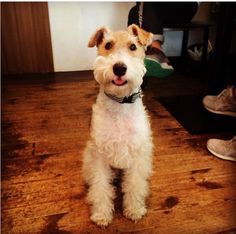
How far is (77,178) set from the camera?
148 centimetres

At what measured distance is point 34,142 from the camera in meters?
1.81

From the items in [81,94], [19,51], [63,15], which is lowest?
[81,94]

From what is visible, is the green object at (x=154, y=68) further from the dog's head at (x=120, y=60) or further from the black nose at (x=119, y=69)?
the black nose at (x=119, y=69)

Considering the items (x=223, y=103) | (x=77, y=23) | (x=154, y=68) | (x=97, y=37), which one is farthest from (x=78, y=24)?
(x=97, y=37)

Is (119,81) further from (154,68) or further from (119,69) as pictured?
(154,68)

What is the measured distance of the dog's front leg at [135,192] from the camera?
1.20 metres

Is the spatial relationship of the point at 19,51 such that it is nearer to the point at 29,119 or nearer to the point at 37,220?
the point at 29,119

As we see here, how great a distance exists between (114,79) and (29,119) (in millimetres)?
1305

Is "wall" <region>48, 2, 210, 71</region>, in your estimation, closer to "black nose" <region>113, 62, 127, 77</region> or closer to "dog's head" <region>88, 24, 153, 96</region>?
"dog's head" <region>88, 24, 153, 96</region>

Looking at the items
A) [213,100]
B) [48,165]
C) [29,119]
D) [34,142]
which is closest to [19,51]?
[29,119]

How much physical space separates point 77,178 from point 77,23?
79.5 inches

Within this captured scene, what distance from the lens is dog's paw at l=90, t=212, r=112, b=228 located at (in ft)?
3.81

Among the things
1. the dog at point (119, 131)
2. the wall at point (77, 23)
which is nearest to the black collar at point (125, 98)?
the dog at point (119, 131)

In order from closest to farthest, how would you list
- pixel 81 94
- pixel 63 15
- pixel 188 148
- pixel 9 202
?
pixel 9 202, pixel 188 148, pixel 81 94, pixel 63 15
